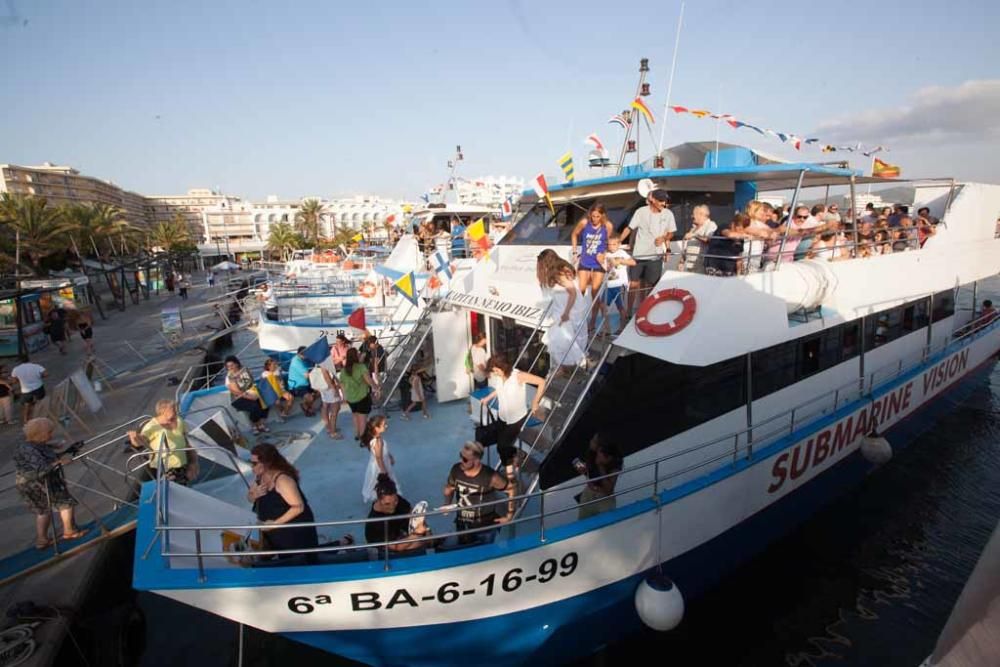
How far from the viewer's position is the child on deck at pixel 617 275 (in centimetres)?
527

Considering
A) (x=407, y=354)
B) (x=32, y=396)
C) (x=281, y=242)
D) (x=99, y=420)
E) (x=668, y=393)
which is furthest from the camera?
(x=281, y=242)

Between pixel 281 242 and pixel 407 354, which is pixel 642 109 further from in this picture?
pixel 281 242

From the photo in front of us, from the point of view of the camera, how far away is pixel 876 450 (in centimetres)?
697

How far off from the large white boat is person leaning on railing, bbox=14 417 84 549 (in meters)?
1.51

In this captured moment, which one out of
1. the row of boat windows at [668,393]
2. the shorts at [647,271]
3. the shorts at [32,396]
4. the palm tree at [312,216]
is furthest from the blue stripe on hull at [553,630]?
the palm tree at [312,216]

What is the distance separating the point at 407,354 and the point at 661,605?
5199mm

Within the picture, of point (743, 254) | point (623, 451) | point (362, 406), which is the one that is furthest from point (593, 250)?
point (362, 406)

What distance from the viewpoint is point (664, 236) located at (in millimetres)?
5789

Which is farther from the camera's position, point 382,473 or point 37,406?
point 37,406

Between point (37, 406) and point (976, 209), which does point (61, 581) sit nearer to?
point (37, 406)

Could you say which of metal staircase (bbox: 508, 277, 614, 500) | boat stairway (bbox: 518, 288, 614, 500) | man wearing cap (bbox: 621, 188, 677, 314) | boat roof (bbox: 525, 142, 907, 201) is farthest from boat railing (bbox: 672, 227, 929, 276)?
boat stairway (bbox: 518, 288, 614, 500)

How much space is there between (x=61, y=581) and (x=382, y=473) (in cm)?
422

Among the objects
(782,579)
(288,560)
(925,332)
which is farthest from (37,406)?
(925,332)

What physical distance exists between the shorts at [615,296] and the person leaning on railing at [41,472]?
6191 millimetres
